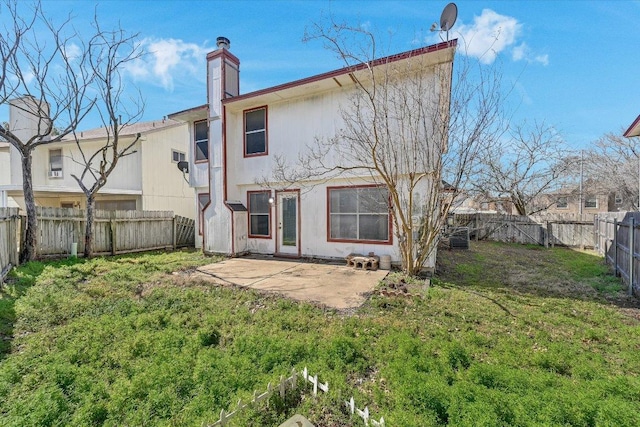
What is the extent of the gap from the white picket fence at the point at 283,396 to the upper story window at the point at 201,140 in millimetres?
9559

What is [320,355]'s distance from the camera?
3.23 m

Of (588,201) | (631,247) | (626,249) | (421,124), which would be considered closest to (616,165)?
(588,201)

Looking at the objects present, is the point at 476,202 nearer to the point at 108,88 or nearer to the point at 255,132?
the point at 255,132

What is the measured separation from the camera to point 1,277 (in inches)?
225

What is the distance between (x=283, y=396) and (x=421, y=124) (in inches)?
248

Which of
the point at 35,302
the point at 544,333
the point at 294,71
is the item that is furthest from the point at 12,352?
the point at 294,71

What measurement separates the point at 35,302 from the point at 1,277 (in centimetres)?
189

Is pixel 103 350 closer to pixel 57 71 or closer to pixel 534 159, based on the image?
pixel 57 71

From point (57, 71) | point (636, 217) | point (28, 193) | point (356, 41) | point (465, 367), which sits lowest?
point (465, 367)

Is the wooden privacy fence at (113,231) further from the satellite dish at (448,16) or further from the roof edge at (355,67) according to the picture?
the satellite dish at (448,16)

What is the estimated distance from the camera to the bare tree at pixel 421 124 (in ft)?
20.0

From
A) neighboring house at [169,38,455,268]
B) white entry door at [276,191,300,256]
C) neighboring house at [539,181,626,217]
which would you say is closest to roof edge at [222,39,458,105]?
neighboring house at [169,38,455,268]

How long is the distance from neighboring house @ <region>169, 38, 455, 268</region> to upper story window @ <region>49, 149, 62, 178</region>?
922 cm

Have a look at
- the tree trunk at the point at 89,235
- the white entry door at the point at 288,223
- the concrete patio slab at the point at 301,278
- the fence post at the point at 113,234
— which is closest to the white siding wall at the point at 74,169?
the fence post at the point at 113,234
